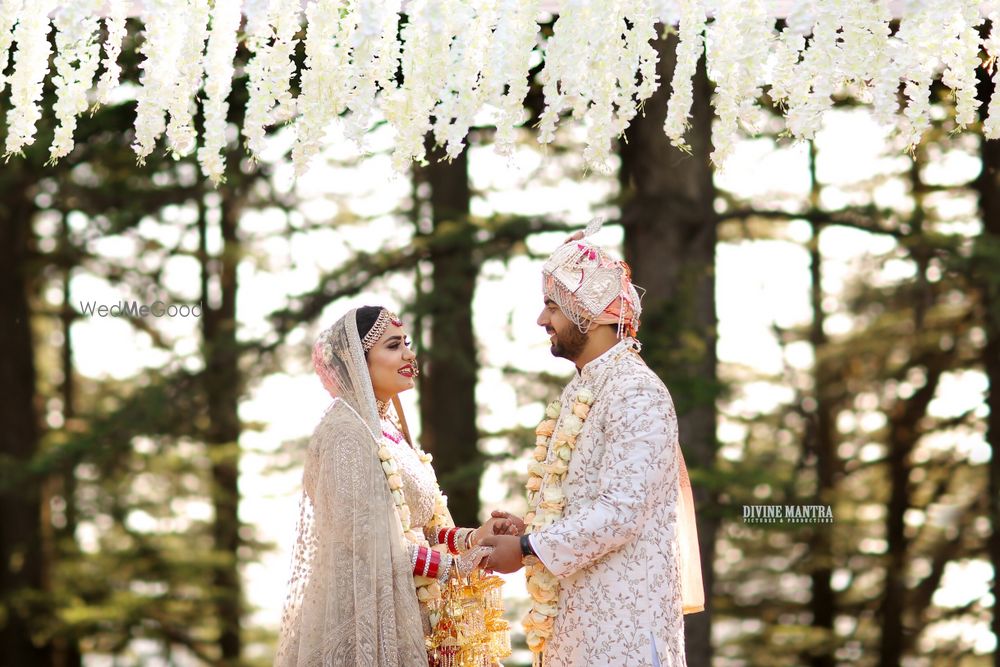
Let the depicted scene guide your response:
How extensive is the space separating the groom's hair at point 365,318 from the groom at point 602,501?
22.2 inches

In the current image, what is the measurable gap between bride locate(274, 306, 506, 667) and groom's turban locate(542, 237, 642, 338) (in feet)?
1.90

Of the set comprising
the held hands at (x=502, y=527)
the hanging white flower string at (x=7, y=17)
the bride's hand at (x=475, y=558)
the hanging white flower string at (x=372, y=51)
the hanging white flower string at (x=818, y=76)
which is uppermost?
the hanging white flower string at (x=7, y=17)

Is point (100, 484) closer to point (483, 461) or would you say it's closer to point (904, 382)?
point (483, 461)

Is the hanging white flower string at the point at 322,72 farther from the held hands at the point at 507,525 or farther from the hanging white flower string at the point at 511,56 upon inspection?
the held hands at the point at 507,525

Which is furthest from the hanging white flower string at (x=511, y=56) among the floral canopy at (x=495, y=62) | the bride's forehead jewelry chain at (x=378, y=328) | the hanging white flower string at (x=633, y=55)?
the bride's forehead jewelry chain at (x=378, y=328)

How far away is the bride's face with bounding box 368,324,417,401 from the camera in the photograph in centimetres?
360

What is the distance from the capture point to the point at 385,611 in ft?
11.0

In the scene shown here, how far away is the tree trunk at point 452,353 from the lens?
7363mm

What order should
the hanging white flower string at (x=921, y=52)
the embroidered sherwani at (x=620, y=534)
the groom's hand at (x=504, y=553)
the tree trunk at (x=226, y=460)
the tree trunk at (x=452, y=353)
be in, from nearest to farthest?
the embroidered sherwani at (x=620, y=534) < the groom's hand at (x=504, y=553) < the hanging white flower string at (x=921, y=52) < the tree trunk at (x=452, y=353) < the tree trunk at (x=226, y=460)

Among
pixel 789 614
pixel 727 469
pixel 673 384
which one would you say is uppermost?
pixel 673 384

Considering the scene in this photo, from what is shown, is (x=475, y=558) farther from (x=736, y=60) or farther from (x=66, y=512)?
(x=66, y=512)

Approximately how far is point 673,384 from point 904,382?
502 centimetres

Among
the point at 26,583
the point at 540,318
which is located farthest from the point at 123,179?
the point at 540,318

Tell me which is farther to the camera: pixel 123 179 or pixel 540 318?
pixel 123 179
